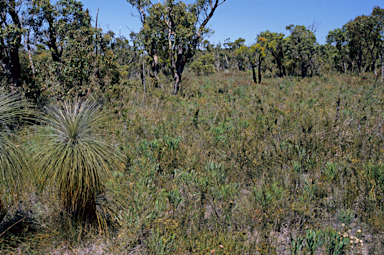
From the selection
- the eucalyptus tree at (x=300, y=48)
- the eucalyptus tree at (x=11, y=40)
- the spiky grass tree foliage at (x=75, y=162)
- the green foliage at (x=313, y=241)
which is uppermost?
the eucalyptus tree at (x=300, y=48)

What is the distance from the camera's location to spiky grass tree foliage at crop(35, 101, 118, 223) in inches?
102

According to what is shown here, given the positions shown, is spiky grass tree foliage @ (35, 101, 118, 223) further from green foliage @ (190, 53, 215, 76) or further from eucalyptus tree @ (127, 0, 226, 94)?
green foliage @ (190, 53, 215, 76)

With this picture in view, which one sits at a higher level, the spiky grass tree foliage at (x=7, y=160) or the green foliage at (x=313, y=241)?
the spiky grass tree foliage at (x=7, y=160)

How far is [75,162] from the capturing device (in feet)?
8.42

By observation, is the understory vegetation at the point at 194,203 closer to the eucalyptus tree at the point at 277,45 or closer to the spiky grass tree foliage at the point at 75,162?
the spiky grass tree foliage at the point at 75,162

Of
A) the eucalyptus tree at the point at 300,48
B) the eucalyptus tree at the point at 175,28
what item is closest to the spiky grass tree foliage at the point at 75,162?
the eucalyptus tree at the point at 175,28

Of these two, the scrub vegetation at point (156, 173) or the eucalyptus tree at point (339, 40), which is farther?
the eucalyptus tree at point (339, 40)

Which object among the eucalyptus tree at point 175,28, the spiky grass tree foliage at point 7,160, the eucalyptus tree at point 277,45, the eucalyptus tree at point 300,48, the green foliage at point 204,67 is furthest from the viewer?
the green foliage at point 204,67

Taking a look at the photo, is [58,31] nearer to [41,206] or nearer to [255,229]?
[41,206]

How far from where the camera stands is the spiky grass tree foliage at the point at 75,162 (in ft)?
8.49

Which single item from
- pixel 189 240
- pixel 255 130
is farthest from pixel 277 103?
pixel 189 240

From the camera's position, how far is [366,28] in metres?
19.1

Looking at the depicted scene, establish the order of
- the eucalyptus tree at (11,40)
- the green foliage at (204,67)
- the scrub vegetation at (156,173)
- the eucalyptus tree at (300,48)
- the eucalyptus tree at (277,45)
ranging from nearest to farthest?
1. the scrub vegetation at (156,173)
2. the eucalyptus tree at (11,40)
3. the eucalyptus tree at (300,48)
4. the eucalyptus tree at (277,45)
5. the green foliage at (204,67)

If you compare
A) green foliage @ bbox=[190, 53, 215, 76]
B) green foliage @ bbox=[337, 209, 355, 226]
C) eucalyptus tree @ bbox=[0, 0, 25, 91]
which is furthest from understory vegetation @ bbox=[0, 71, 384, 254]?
green foliage @ bbox=[190, 53, 215, 76]
